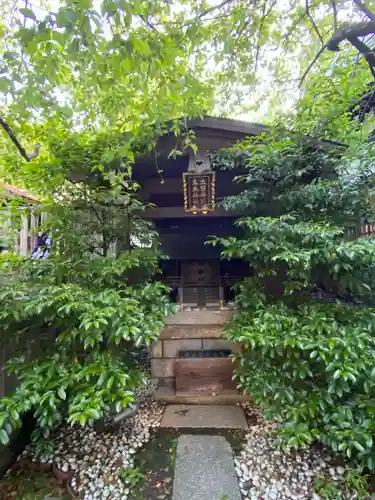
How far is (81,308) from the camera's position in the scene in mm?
1945

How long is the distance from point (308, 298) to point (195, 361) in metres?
1.46

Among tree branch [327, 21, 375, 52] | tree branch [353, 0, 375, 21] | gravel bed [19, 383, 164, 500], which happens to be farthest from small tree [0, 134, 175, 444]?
tree branch [353, 0, 375, 21]

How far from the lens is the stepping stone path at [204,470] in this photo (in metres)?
1.74

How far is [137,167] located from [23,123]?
132cm

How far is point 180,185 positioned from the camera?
12.2ft

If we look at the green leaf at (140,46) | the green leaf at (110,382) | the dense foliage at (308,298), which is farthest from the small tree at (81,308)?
the green leaf at (140,46)

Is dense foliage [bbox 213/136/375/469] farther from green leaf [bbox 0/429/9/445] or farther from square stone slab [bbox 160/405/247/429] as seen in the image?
green leaf [bbox 0/429/9/445]

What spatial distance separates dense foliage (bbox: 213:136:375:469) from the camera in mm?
1851

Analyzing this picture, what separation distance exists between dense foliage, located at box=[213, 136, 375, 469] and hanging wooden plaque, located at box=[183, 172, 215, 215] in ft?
0.80

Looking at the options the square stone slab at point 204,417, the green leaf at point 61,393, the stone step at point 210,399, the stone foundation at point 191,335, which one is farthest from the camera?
the stone foundation at point 191,335

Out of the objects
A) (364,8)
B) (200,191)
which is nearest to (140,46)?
(200,191)

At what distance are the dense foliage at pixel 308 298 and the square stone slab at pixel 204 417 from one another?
38cm

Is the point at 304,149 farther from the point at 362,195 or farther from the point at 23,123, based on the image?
the point at 23,123

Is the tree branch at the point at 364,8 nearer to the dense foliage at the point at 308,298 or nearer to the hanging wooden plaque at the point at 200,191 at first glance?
the dense foliage at the point at 308,298
